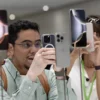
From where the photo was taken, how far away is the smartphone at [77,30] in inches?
21.5

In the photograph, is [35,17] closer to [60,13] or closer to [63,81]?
[60,13]

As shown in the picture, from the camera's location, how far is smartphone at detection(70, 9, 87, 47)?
545 millimetres

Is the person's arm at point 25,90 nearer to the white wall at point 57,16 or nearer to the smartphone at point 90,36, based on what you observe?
the smartphone at point 90,36

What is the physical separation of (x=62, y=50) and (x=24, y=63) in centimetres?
10

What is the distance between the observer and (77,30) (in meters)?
0.55

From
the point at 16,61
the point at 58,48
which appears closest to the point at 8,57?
the point at 16,61

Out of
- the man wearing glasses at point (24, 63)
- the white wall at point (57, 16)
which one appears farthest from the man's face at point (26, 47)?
the white wall at point (57, 16)

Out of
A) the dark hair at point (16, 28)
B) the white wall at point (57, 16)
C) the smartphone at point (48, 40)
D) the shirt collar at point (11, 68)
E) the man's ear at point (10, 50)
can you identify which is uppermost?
the white wall at point (57, 16)

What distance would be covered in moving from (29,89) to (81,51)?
14 centimetres

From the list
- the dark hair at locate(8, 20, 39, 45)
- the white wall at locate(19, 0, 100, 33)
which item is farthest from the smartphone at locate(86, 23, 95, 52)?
the white wall at locate(19, 0, 100, 33)

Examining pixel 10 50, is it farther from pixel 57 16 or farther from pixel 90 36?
pixel 57 16

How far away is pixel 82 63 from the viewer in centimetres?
65

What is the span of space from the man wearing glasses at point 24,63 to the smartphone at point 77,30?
0.06m

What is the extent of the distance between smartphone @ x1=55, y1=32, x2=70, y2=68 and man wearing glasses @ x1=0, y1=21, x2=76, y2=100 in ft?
0.04
